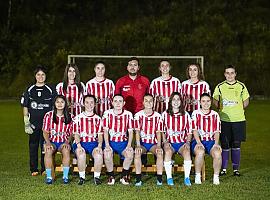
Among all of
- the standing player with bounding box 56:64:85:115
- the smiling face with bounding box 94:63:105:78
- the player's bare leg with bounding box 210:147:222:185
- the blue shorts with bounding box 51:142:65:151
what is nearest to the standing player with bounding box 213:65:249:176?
the player's bare leg with bounding box 210:147:222:185

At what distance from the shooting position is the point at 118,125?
25.0 ft

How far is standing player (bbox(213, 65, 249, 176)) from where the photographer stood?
819 cm

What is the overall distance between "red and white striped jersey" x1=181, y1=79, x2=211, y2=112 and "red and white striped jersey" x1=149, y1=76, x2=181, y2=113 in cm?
10

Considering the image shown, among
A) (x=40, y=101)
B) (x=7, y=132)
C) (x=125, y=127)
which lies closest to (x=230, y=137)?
(x=125, y=127)

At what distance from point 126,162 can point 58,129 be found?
1.02 meters

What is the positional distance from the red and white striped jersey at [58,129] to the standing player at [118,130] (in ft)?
1.73

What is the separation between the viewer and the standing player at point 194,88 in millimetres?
8008

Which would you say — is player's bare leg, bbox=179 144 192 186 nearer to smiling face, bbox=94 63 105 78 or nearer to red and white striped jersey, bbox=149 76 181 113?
red and white striped jersey, bbox=149 76 181 113

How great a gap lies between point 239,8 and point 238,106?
67.3 feet

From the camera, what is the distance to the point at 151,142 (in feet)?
24.9

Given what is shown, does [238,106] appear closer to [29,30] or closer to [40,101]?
[40,101]

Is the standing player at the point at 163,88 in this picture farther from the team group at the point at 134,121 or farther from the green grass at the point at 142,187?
the green grass at the point at 142,187

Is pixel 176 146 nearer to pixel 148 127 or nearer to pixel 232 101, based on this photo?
pixel 148 127

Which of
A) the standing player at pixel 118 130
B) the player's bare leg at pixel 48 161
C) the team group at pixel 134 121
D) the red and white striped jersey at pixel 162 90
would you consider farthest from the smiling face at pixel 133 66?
the player's bare leg at pixel 48 161
